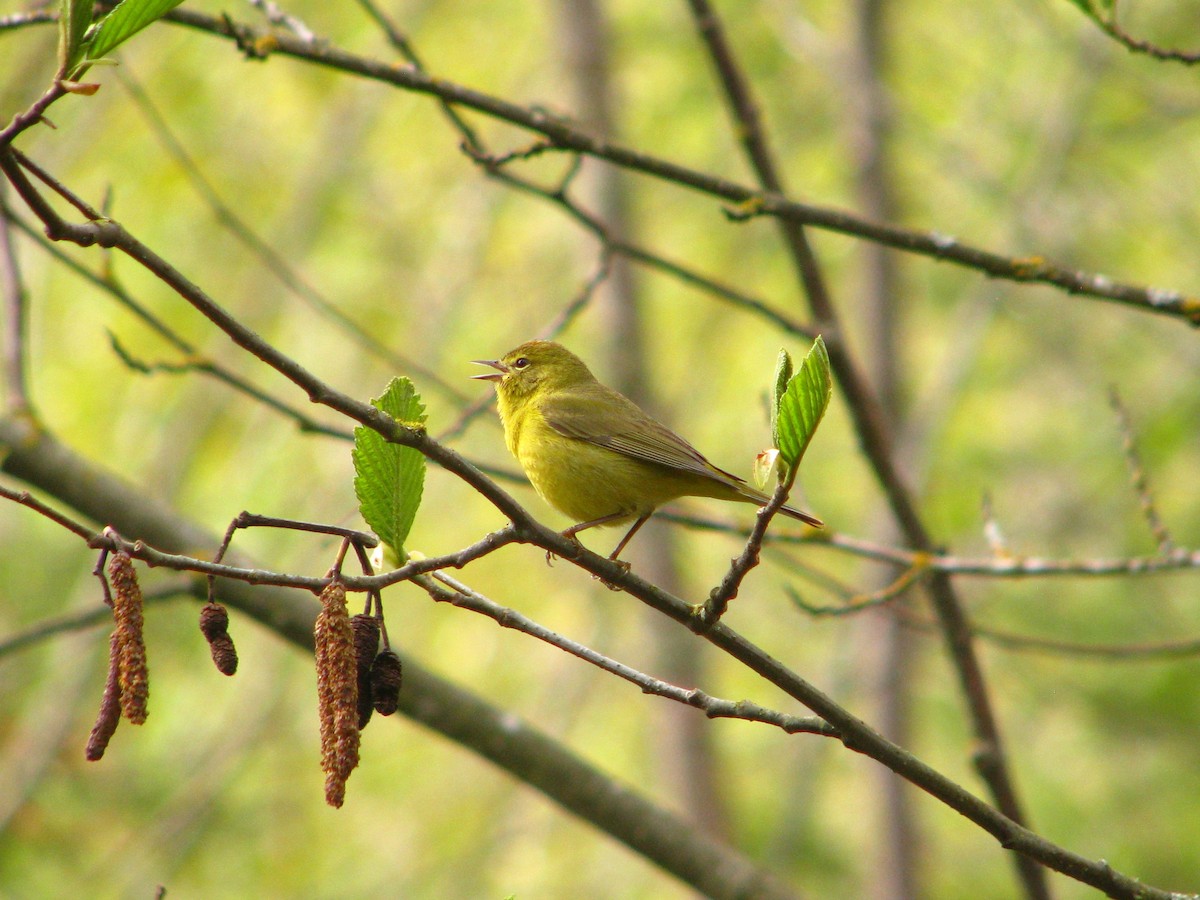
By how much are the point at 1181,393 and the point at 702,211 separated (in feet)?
13.0

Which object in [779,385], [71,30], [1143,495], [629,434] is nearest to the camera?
[71,30]

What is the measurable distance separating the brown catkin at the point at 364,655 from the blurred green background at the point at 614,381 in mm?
3462

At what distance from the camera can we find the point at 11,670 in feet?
20.7

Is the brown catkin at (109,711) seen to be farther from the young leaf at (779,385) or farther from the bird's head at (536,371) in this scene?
the bird's head at (536,371)

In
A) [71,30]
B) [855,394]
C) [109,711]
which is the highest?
[855,394]

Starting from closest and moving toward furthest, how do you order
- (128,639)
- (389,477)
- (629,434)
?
(128,639) < (389,477) < (629,434)

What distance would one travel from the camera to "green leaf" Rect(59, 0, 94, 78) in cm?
137

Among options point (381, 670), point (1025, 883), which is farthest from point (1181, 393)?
point (381, 670)

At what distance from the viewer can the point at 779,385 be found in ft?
5.40

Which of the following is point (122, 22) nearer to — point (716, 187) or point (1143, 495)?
point (716, 187)

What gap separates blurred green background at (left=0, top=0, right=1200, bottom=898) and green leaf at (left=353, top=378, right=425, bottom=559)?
135 inches

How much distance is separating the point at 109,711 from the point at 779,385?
0.96 m

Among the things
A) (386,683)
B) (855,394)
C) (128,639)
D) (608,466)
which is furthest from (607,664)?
(855,394)

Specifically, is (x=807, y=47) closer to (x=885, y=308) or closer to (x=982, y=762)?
(x=885, y=308)
